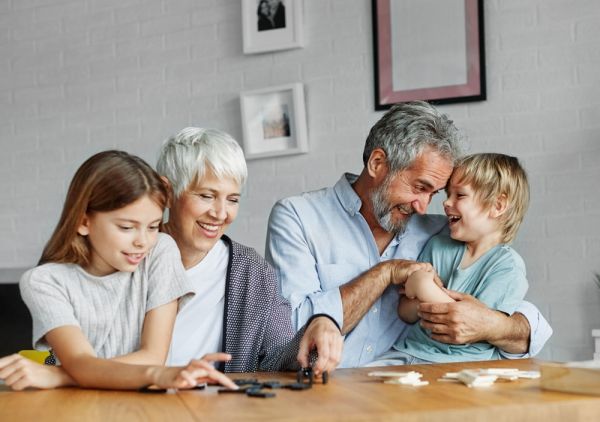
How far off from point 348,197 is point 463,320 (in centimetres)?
69

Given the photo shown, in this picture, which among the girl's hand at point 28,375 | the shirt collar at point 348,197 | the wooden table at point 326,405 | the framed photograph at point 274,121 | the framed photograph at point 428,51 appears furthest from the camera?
the framed photograph at point 274,121

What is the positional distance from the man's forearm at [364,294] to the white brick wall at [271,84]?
1.23 metres

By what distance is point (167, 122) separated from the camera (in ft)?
14.8

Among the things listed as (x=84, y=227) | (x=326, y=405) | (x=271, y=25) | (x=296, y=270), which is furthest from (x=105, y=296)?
(x=271, y=25)

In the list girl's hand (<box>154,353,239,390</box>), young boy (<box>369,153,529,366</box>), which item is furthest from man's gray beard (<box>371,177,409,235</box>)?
girl's hand (<box>154,353,239,390</box>)

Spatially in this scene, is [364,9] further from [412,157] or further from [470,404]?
[470,404]

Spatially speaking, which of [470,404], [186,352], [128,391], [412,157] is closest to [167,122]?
[412,157]

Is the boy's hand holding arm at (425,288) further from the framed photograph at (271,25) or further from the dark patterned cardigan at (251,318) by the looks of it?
the framed photograph at (271,25)

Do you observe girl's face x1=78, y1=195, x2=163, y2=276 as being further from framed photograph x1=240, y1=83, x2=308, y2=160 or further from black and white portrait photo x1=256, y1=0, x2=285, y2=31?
black and white portrait photo x1=256, y1=0, x2=285, y2=31

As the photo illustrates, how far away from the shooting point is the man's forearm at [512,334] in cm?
254

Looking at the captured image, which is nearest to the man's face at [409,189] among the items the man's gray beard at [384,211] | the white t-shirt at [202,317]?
the man's gray beard at [384,211]

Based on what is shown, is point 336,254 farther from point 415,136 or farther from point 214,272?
point 214,272

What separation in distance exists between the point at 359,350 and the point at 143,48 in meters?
2.35

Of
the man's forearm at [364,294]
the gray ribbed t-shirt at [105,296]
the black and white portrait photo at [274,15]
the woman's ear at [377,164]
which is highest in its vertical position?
the black and white portrait photo at [274,15]
